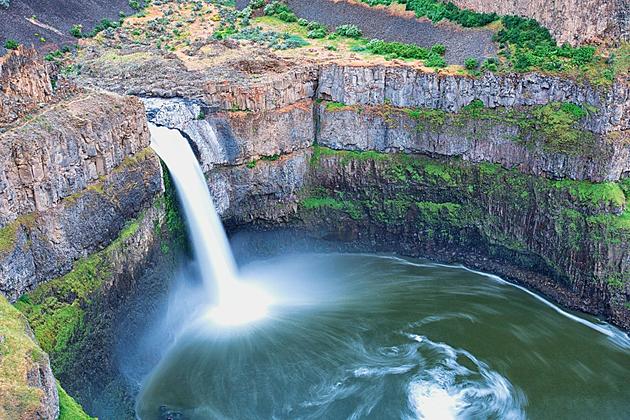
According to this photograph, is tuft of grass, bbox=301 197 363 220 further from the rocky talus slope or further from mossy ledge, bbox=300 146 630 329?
the rocky talus slope

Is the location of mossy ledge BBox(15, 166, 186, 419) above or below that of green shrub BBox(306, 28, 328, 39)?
below

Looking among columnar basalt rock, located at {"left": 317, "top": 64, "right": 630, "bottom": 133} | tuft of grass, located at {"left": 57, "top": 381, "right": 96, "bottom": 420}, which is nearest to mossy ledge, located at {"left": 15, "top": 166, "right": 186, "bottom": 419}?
tuft of grass, located at {"left": 57, "top": 381, "right": 96, "bottom": 420}

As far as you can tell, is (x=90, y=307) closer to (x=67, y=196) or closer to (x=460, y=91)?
(x=67, y=196)


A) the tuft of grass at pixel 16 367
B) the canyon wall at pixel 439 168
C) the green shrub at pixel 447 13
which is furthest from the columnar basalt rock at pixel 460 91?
the tuft of grass at pixel 16 367

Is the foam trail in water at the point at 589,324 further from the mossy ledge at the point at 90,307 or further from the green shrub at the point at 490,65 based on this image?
the mossy ledge at the point at 90,307

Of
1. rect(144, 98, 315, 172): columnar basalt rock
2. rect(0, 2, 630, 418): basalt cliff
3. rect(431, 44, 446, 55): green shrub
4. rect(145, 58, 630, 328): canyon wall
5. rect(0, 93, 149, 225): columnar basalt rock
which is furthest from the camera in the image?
rect(431, 44, 446, 55): green shrub

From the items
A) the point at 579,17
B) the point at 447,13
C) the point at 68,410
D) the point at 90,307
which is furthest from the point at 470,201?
the point at 68,410
